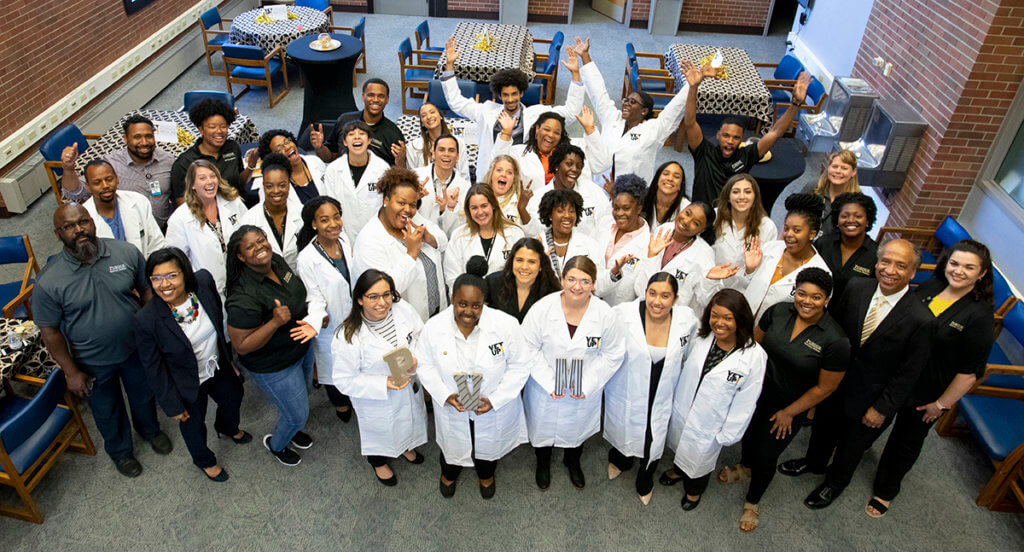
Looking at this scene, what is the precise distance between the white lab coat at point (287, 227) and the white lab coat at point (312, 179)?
65mm

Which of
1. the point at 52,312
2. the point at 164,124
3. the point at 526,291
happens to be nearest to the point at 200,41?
the point at 164,124

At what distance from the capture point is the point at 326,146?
5469 mm

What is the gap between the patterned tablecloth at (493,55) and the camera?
28.0 feet

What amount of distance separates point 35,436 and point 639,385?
3.43 metres

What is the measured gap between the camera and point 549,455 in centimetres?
404

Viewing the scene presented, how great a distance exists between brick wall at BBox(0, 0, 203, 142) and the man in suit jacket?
24.7 ft

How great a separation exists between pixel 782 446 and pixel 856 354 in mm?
646

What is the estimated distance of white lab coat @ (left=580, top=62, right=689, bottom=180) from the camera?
526 centimetres

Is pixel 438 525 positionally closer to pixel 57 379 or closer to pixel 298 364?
pixel 298 364

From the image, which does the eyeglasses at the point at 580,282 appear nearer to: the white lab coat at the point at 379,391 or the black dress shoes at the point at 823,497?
the white lab coat at the point at 379,391

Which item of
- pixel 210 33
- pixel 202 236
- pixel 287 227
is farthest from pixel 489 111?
pixel 210 33

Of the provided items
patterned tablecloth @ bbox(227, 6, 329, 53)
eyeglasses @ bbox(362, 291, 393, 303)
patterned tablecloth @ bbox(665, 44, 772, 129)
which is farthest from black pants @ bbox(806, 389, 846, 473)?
patterned tablecloth @ bbox(227, 6, 329, 53)

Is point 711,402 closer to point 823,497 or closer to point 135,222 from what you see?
→ point 823,497

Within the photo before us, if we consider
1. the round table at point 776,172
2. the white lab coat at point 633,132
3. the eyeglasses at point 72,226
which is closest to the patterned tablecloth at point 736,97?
the round table at point 776,172
